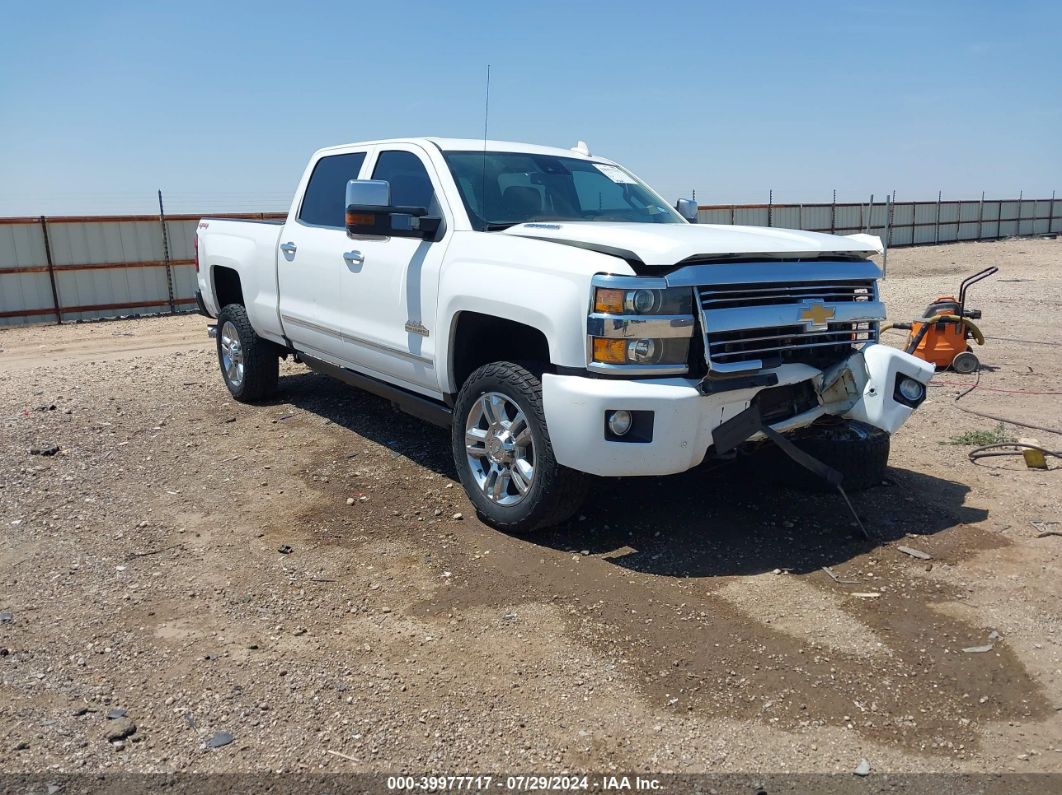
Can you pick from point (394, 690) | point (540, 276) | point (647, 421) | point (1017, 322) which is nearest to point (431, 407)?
point (540, 276)

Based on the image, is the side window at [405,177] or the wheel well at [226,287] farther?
the wheel well at [226,287]

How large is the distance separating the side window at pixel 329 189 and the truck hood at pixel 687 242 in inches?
68.1

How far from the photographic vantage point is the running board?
5.16m

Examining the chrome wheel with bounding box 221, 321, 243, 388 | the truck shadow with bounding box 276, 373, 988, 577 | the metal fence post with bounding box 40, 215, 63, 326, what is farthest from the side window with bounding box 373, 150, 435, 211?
the metal fence post with bounding box 40, 215, 63, 326

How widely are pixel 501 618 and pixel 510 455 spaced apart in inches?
37.8

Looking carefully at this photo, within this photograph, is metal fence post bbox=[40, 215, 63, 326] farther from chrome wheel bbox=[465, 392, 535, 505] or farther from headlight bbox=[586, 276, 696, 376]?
headlight bbox=[586, 276, 696, 376]

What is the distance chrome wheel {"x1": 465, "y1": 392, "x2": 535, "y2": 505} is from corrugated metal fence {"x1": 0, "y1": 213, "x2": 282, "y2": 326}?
14.4m

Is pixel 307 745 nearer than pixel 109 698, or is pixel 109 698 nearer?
pixel 307 745

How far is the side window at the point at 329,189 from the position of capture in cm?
609

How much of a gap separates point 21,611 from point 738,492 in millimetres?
3720

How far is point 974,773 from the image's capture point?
275cm

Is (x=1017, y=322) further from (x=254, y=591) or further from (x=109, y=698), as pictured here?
(x=109, y=698)

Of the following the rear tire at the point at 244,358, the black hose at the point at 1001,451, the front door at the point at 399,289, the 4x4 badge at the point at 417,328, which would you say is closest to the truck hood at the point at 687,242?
the front door at the point at 399,289

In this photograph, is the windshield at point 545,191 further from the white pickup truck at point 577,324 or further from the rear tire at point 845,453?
the rear tire at point 845,453
